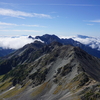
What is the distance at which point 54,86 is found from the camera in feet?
518

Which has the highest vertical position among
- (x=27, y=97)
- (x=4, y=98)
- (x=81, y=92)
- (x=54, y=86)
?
(x=81, y=92)

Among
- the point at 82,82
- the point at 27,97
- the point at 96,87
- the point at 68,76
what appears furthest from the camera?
the point at 68,76

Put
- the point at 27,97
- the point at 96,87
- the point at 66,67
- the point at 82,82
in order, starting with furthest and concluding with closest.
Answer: the point at 66,67
the point at 27,97
the point at 82,82
the point at 96,87

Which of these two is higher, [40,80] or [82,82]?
[82,82]

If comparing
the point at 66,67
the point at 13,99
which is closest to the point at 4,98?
the point at 13,99

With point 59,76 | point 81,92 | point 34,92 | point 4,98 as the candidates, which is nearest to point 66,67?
point 59,76

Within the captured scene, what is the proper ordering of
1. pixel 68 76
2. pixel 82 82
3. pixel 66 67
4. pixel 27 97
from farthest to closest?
1. pixel 66 67
2. pixel 68 76
3. pixel 27 97
4. pixel 82 82

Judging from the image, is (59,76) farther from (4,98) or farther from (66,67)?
(4,98)

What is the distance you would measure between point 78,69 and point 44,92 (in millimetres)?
49631

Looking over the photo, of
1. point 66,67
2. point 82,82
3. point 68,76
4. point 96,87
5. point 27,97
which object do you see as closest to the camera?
point 96,87

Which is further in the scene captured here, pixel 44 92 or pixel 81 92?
pixel 44 92

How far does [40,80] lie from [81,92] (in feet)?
284

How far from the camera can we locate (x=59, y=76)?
176 meters

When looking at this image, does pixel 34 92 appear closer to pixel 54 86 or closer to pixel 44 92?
pixel 44 92
